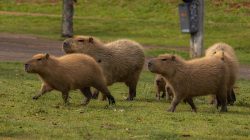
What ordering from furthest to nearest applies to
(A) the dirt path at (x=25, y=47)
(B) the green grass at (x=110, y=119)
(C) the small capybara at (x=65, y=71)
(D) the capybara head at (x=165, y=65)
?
1. (A) the dirt path at (x=25, y=47)
2. (D) the capybara head at (x=165, y=65)
3. (C) the small capybara at (x=65, y=71)
4. (B) the green grass at (x=110, y=119)

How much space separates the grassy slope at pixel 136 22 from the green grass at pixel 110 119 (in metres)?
14.6

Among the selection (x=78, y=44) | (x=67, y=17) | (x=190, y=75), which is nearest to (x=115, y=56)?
(x=78, y=44)

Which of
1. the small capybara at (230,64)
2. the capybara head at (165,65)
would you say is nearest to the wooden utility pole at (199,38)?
the small capybara at (230,64)

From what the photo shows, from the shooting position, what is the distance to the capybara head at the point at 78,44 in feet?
47.3

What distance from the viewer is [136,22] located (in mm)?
42156

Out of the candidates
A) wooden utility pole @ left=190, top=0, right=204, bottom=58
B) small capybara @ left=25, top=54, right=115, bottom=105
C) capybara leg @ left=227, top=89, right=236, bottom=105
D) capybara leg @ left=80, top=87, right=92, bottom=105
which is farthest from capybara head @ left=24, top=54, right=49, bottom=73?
wooden utility pole @ left=190, top=0, right=204, bottom=58

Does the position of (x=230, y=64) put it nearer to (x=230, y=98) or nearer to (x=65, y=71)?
(x=230, y=98)

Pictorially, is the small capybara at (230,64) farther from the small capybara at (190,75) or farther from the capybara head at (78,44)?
the capybara head at (78,44)

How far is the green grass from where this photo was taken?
31.9ft

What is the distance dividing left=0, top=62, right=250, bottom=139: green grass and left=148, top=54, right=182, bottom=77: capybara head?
62cm

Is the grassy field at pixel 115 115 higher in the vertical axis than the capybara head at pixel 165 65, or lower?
lower

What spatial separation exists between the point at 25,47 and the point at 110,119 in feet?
61.4

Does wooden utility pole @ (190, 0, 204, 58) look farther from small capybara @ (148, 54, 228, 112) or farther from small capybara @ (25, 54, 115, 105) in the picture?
small capybara @ (25, 54, 115, 105)

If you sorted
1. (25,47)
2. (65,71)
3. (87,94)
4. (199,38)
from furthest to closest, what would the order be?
(25,47), (199,38), (87,94), (65,71)
